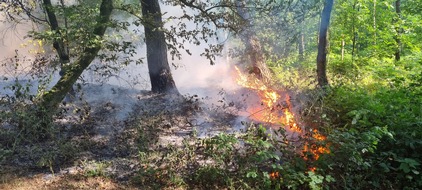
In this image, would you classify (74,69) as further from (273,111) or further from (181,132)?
(273,111)

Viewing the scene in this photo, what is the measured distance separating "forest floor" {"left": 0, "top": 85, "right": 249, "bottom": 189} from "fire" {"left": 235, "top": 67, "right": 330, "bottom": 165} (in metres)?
0.99

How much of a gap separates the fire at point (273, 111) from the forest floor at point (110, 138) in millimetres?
994

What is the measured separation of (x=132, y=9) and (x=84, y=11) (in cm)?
120

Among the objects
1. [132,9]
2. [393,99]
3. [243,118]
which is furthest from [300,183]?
[132,9]

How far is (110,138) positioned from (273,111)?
4377mm

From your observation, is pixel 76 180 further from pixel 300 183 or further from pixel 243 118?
pixel 243 118

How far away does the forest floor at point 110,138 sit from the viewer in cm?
492

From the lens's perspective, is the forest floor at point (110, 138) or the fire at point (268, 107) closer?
the forest floor at point (110, 138)

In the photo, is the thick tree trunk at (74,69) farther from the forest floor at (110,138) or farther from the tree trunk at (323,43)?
the tree trunk at (323,43)

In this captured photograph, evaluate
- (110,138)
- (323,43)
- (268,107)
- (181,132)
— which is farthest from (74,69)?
(323,43)

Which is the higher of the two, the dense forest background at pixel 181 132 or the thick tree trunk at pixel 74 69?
the thick tree trunk at pixel 74 69

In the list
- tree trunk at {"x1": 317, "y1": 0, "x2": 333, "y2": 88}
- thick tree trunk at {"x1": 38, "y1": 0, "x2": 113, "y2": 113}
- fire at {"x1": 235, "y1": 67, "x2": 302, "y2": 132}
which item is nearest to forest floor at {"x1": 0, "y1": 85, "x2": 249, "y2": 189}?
thick tree trunk at {"x1": 38, "y1": 0, "x2": 113, "y2": 113}

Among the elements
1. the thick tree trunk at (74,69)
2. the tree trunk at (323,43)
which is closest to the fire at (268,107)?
the tree trunk at (323,43)

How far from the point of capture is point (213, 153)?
521cm
